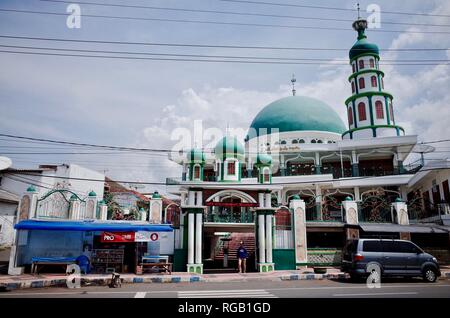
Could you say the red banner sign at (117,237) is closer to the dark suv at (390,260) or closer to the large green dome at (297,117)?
the dark suv at (390,260)

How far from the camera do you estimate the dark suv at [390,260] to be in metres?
12.7

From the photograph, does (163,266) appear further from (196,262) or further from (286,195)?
(286,195)

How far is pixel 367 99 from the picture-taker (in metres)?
32.8

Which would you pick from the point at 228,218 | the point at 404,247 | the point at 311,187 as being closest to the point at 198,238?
the point at 228,218

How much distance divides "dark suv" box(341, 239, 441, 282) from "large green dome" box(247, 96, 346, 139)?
22012 mm

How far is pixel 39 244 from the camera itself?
53.2ft

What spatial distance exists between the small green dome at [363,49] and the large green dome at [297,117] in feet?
21.1

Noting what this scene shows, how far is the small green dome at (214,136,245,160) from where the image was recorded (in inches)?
797

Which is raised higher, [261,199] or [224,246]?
[261,199]

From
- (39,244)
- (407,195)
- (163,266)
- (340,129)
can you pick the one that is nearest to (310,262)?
(163,266)

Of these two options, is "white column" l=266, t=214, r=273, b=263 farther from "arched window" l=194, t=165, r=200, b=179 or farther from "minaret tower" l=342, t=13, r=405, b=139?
"minaret tower" l=342, t=13, r=405, b=139

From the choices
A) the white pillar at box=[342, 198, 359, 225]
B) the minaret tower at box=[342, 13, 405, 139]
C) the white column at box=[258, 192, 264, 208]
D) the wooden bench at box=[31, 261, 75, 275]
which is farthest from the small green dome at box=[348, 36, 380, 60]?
the wooden bench at box=[31, 261, 75, 275]

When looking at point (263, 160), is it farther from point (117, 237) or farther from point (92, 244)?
point (92, 244)

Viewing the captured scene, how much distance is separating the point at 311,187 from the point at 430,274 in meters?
18.6
